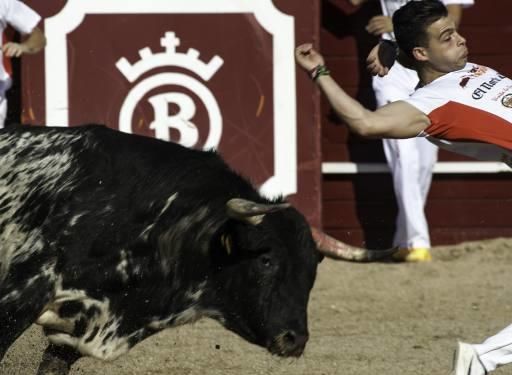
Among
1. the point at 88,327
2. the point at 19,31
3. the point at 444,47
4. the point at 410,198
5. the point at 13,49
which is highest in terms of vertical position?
the point at 19,31

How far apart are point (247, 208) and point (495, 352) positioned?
0.92 meters

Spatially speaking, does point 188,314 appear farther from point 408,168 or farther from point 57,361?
point 408,168

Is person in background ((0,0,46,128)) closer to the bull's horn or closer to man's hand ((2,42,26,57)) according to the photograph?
man's hand ((2,42,26,57))

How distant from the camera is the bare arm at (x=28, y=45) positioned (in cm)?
755

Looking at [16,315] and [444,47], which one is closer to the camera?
[16,315]

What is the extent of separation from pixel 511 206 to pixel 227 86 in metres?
1.87

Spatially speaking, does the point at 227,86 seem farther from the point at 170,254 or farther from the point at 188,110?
the point at 170,254

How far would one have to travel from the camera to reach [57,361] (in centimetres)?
497

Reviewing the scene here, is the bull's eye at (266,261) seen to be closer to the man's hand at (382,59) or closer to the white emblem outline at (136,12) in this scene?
the man's hand at (382,59)

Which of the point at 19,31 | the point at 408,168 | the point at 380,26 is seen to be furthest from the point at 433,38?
the point at 19,31

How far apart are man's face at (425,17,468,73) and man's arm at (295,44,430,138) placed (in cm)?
29

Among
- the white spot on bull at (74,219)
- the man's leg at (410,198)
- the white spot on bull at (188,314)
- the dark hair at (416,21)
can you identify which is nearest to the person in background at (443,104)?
the dark hair at (416,21)

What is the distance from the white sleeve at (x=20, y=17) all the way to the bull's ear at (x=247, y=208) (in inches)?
135

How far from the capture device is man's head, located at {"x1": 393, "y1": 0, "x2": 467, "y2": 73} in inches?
192
